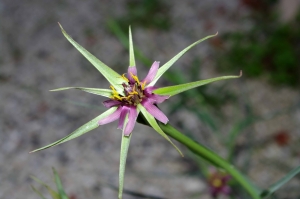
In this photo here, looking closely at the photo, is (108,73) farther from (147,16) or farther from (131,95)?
(147,16)

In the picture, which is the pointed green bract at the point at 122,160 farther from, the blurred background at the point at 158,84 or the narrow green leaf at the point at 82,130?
the blurred background at the point at 158,84

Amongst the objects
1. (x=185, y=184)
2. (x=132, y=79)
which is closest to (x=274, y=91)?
(x=185, y=184)

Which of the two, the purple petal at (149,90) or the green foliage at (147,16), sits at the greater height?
the green foliage at (147,16)

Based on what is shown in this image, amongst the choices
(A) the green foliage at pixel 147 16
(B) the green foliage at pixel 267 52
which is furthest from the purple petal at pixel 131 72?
(A) the green foliage at pixel 147 16

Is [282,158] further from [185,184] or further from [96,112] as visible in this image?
[96,112]

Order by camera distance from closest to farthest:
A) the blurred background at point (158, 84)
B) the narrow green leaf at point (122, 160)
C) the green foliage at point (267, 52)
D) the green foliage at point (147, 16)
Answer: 1. the narrow green leaf at point (122, 160)
2. the blurred background at point (158, 84)
3. the green foliage at point (267, 52)
4. the green foliage at point (147, 16)

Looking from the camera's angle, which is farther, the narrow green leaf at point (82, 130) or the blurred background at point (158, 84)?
the blurred background at point (158, 84)

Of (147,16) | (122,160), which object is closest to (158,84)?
(147,16)
